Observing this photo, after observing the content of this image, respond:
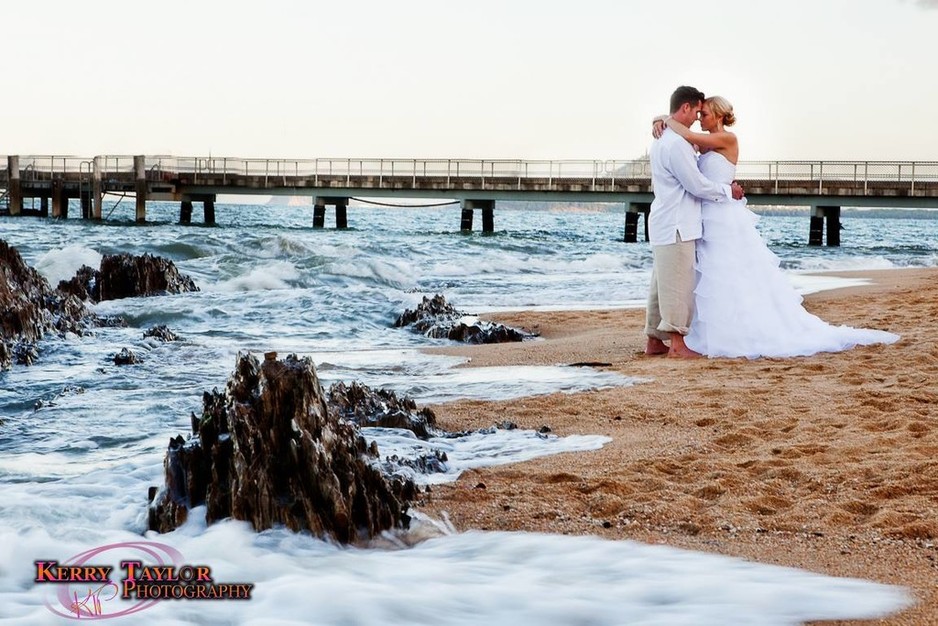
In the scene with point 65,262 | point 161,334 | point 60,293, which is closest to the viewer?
point 161,334

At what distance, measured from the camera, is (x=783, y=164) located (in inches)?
1378

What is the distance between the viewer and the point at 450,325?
392 inches

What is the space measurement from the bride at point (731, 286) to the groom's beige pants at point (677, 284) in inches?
2.5

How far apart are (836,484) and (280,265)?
575 inches

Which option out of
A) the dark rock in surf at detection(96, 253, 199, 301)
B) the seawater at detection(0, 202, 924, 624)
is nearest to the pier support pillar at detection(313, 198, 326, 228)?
the dark rock in surf at detection(96, 253, 199, 301)

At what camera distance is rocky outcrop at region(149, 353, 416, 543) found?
134 inches

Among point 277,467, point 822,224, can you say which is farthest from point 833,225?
point 277,467

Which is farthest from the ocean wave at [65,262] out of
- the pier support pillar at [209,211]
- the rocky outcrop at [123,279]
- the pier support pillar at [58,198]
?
the pier support pillar at [58,198]

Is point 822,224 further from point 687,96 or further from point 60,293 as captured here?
point 687,96

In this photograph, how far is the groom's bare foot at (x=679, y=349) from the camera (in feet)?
24.0

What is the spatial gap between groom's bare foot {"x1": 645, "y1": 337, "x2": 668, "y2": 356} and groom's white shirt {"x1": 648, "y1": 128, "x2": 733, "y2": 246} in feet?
2.25

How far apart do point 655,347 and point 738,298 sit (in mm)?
697

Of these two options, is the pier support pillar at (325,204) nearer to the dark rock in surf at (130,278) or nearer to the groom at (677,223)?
the dark rock in surf at (130,278)

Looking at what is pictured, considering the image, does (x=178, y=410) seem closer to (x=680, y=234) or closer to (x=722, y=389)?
(x=722, y=389)
